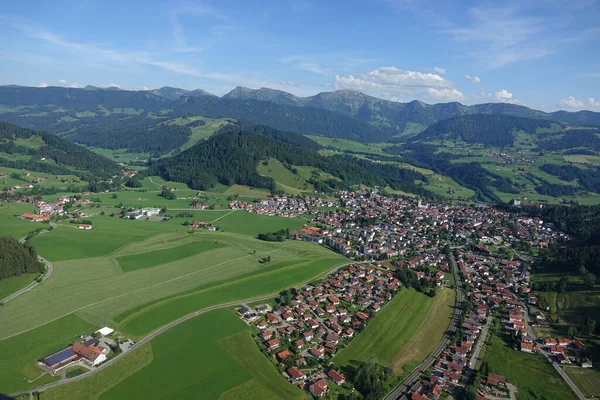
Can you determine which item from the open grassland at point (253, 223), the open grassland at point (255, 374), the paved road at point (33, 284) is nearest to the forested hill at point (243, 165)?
the open grassland at point (253, 223)

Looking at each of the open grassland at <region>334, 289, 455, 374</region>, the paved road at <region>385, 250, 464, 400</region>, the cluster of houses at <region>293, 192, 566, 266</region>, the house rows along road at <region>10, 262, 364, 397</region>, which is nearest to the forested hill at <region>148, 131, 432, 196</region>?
the cluster of houses at <region>293, 192, 566, 266</region>

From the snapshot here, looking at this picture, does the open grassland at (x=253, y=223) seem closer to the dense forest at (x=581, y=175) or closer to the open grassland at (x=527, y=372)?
the open grassland at (x=527, y=372)

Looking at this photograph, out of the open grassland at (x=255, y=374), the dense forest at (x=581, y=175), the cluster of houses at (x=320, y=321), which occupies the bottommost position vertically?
the open grassland at (x=255, y=374)

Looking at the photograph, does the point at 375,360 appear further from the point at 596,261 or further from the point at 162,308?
the point at 596,261

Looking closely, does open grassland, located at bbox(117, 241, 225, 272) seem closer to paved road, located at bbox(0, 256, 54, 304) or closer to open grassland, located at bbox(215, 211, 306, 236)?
paved road, located at bbox(0, 256, 54, 304)

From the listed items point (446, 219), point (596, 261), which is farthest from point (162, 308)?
point (446, 219)

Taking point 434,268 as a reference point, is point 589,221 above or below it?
above

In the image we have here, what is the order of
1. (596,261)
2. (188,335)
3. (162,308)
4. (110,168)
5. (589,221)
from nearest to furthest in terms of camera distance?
(188,335), (162,308), (596,261), (589,221), (110,168)
